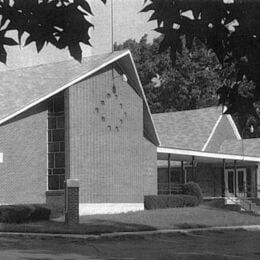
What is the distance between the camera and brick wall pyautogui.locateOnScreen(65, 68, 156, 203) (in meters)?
27.5

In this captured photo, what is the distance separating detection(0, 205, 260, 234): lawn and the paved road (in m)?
1.10

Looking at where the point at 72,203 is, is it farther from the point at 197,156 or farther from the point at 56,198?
the point at 197,156

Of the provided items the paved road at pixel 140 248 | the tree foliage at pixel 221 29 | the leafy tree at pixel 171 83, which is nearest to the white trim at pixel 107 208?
the paved road at pixel 140 248

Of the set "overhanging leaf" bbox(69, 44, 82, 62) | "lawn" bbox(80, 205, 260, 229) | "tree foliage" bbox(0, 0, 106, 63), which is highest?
"tree foliage" bbox(0, 0, 106, 63)

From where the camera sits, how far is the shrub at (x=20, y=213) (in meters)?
22.6

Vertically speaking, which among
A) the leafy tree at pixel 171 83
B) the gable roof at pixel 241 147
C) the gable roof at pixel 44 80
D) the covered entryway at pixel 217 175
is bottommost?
the covered entryway at pixel 217 175

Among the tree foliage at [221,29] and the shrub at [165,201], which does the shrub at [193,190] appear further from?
the tree foliage at [221,29]

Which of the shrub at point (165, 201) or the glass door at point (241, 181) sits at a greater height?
the glass door at point (241, 181)

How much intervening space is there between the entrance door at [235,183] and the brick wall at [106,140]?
412 inches

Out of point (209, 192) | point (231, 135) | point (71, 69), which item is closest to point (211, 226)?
point (71, 69)

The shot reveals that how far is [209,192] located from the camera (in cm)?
4109

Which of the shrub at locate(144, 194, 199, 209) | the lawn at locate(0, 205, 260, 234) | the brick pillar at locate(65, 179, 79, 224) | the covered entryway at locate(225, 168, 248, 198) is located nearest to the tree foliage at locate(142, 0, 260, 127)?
the lawn at locate(0, 205, 260, 234)

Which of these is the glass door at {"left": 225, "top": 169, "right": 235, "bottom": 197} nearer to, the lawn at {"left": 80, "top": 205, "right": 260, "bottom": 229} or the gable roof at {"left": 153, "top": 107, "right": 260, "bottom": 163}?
the gable roof at {"left": 153, "top": 107, "right": 260, "bottom": 163}

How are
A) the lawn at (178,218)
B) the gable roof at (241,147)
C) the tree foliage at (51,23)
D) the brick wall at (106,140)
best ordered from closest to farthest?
the tree foliage at (51,23) < the lawn at (178,218) < the brick wall at (106,140) < the gable roof at (241,147)
